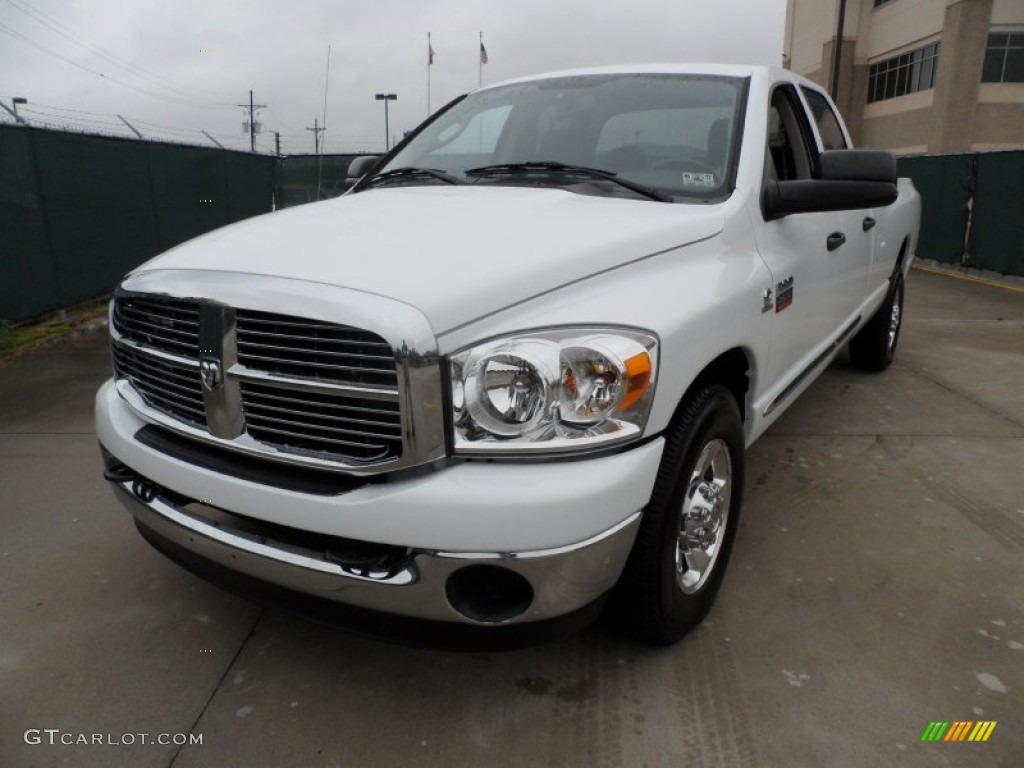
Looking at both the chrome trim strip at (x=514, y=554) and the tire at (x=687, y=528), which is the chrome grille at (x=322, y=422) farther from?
the tire at (x=687, y=528)

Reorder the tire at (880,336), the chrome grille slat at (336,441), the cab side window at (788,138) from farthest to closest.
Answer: the tire at (880,336)
the cab side window at (788,138)
the chrome grille slat at (336,441)

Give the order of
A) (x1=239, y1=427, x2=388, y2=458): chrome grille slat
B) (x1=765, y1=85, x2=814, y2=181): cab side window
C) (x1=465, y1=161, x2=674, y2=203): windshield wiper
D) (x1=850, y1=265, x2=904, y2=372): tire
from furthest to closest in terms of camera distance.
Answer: (x1=850, y1=265, x2=904, y2=372): tire
(x1=765, y1=85, x2=814, y2=181): cab side window
(x1=465, y1=161, x2=674, y2=203): windshield wiper
(x1=239, y1=427, x2=388, y2=458): chrome grille slat

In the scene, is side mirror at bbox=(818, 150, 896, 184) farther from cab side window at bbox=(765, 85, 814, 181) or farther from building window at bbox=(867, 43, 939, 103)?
building window at bbox=(867, 43, 939, 103)

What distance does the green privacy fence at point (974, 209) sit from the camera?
10352 mm

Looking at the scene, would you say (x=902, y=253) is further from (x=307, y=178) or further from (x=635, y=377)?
(x=307, y=178)

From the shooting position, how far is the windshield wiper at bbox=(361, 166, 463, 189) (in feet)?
10.2

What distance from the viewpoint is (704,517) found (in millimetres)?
Result: 2441

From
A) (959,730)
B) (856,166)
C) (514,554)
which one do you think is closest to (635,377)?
(514,554)

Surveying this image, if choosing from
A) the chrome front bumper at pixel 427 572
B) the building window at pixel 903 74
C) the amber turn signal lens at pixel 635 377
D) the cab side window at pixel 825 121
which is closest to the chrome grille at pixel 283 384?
the chrome front bumper at pixel 427 572

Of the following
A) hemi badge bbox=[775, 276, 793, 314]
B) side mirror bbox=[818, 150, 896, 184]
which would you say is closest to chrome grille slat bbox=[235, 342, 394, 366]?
hemi badge bbox=[775, 276, 793, 314]

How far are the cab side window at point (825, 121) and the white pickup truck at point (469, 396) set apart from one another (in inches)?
51.0

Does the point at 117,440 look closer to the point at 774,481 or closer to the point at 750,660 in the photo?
the point at 750,660

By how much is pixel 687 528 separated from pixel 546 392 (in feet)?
2.71

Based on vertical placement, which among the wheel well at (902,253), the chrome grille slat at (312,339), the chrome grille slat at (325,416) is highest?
the chrome grille slat at (312,339)
